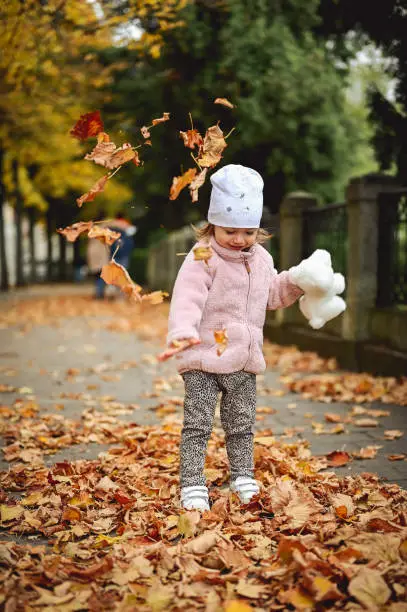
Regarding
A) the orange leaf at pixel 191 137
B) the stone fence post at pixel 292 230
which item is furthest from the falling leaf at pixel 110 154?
the stone fence post at pixel 292 230

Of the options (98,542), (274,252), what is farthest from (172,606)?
(274,252)

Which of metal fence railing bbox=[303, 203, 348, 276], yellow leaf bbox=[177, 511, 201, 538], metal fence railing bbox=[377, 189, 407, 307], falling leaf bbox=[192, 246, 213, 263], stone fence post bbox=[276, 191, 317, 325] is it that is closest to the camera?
yellow leaf bbox=[177, 511, 201, 538]

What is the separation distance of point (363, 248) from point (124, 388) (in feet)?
9.54

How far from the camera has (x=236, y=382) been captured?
146 inches

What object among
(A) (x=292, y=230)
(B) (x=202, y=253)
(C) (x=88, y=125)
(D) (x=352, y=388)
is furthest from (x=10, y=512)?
(A) (x=292, y=230)

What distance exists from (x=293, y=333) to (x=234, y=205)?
632 cm

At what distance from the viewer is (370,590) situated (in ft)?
8.72

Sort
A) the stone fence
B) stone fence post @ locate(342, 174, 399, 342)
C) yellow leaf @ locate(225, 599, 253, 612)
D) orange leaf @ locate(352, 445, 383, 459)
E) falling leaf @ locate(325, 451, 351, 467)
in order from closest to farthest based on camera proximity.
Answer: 1. yellow leaf @ locate(225, 599, 253, 612)
2. falling leaf @ locate(325, 451, 351, 467)
3. orange leaf @ locate(352, 445, 383, 459)
4. the stone fence
5. stone fence post @ locate(342, 174, 399, 342)

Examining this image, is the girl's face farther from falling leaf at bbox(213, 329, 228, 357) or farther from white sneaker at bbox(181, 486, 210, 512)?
white sneaker at bbox(181, 486, 210, 512)

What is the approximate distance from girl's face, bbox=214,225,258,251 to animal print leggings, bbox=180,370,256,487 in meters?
0.65

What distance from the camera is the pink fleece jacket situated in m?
3.54

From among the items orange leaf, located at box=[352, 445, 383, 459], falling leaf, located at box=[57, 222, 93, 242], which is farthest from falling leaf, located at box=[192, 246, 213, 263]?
orange leaf, located at box=[352, 445, 383, 459]

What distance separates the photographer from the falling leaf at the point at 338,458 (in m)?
4.45

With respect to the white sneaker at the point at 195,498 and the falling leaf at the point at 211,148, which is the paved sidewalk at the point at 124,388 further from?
the falling leaf at the point at 211,148
